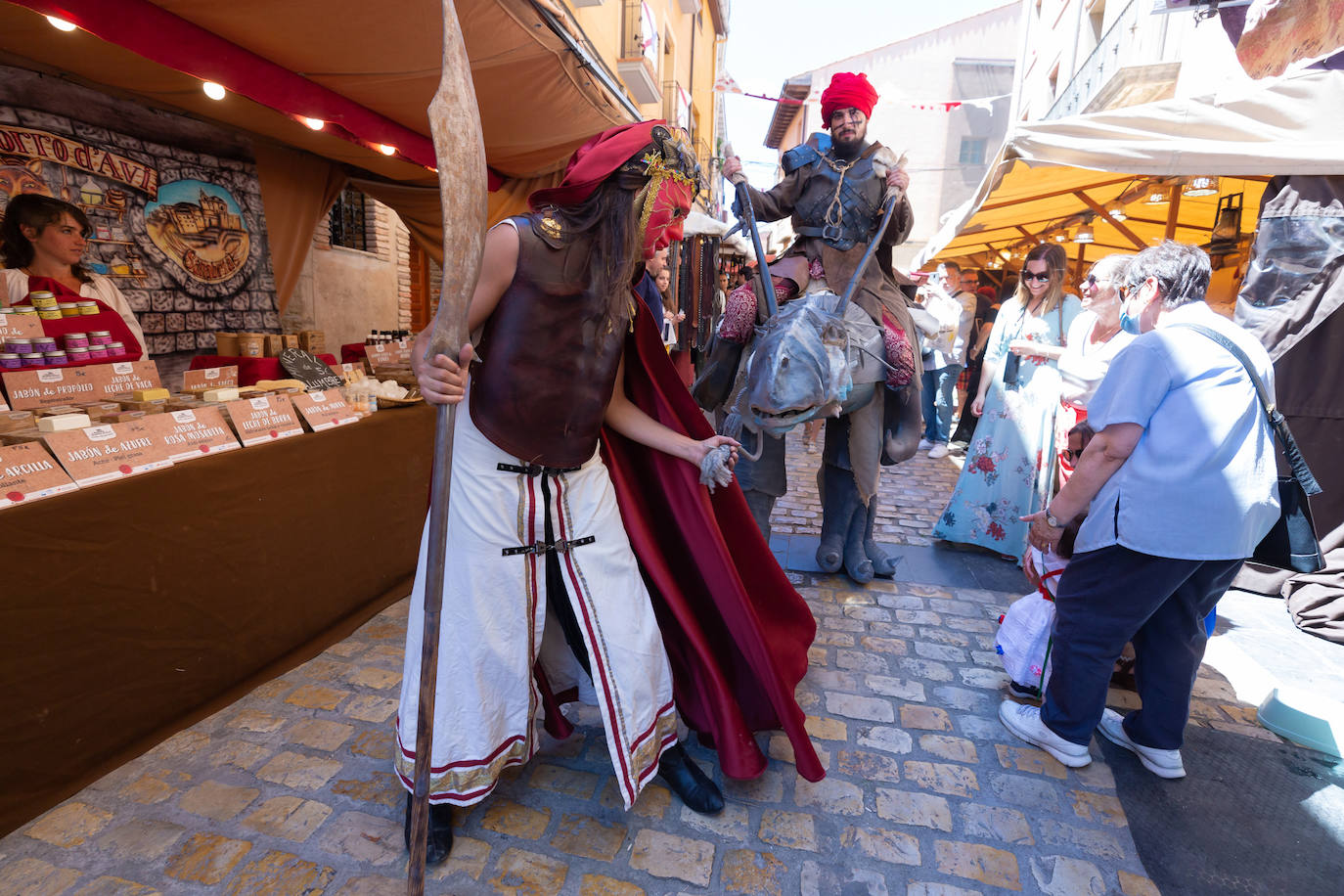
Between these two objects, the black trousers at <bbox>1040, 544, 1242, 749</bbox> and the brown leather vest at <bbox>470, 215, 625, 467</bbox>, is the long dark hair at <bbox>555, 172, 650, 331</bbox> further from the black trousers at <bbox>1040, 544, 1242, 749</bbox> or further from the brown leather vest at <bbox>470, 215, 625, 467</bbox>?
the black trousers at <bbox>1040, 544, 1242, 749</bbox>

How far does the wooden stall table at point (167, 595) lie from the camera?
186 centimetres

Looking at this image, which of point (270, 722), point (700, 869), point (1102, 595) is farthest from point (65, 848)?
point (1102, 595)

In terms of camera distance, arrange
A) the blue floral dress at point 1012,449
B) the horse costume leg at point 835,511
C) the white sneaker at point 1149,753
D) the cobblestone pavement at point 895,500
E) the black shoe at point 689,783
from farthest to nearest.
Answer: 1. the cobblestone pavement at point 895,500
2. the blue floral dress at point 1012,449
3. the horse costume leg at point 835,511
4. the white sneaker at point 1149,753
5. the black shoe at point 689,783

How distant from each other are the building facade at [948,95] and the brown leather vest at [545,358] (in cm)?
2408

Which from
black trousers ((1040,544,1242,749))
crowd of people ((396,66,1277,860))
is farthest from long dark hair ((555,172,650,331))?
black trousers ((1040,544,1242,749))

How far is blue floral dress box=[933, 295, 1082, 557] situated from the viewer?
411 centimetres

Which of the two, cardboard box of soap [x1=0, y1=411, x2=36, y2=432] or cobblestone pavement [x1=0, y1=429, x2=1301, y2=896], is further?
cardboard box of soap [x1=0, y1=411, x2=36, y2=432]

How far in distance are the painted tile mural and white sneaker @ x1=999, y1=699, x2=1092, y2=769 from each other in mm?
5685

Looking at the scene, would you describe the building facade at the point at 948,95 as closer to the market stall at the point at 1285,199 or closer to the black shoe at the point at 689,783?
the market stall at the point at 1285,199

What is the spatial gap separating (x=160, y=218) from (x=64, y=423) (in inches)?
141

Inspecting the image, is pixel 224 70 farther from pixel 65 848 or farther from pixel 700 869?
pixel 700 869

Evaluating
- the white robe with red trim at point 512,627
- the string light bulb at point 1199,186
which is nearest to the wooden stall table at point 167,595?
the white robe with red trim at point 512,627

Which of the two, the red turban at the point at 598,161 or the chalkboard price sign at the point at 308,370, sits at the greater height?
the red turban at the point at 598,161

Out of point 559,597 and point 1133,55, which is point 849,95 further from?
point 1133,55
